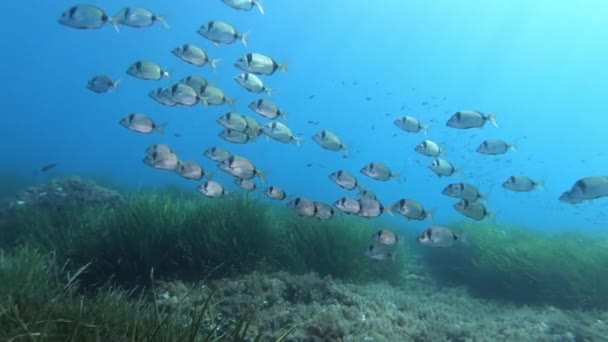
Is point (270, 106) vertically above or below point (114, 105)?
above

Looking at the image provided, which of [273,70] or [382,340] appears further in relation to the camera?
[273,70]

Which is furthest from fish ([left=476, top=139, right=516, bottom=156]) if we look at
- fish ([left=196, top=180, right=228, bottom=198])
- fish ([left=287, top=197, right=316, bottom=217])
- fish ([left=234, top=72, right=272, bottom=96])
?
fish ([left=196, top=180, right=228, bottom=198])

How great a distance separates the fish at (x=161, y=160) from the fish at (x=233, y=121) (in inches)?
59.7

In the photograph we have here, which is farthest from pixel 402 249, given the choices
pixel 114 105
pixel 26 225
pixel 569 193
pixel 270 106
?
pixel 114 105

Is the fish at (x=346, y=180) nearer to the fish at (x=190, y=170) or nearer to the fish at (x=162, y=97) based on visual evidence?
the fish at (x=190, y=170)

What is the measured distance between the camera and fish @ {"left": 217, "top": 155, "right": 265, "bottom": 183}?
10062mm

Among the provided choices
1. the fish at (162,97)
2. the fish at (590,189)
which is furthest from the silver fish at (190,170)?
the fish at (590,189)

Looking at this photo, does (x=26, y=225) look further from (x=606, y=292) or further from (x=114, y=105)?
(x=114, y=105)

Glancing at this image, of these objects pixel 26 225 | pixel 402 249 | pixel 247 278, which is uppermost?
pixel 247 278

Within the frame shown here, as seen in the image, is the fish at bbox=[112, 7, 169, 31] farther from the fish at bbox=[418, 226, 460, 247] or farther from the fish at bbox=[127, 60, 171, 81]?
the fish at bbox=[418, 226, 460, 247]

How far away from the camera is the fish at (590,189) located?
991 centimetres

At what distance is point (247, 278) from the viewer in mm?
9031

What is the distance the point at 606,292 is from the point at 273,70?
31.7ft

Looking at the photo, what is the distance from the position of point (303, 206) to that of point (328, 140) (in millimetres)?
2556
